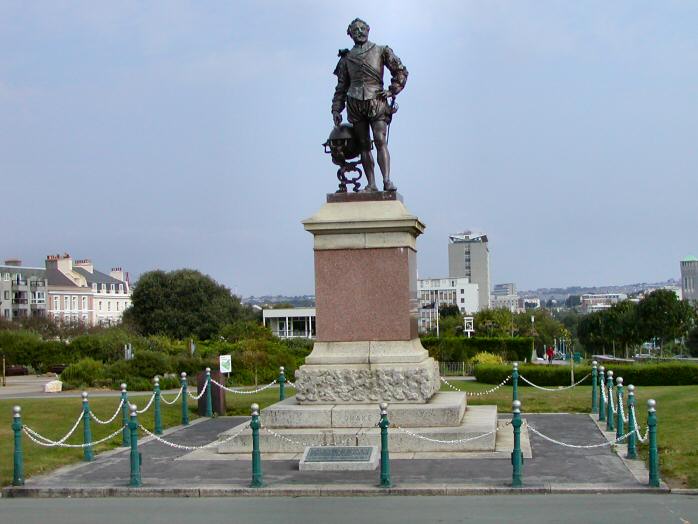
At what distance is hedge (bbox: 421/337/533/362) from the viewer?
52.4 meters

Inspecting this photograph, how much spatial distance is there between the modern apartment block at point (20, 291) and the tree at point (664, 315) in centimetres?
6856

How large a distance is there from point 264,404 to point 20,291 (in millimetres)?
98753

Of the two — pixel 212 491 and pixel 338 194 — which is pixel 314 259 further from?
pixel 212 491

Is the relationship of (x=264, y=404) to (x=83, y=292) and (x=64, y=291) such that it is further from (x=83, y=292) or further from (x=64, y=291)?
(x=83, y=292)

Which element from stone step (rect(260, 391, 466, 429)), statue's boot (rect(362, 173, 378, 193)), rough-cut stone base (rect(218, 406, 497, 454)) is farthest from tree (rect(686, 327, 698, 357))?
rough-cut stone base (rect(218, 406, 497, 454))

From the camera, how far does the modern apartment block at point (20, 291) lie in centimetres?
11494

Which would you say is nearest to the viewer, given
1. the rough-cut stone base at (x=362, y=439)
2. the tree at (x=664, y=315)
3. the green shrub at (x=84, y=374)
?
the rough-cut stone base at (x=362, y=439)

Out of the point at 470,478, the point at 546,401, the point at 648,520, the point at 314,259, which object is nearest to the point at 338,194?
the point at 314,259

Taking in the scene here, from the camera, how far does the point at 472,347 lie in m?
54.6

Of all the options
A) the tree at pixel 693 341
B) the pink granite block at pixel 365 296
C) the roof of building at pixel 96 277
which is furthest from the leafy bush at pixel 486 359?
the roof of building at pixel 96 277

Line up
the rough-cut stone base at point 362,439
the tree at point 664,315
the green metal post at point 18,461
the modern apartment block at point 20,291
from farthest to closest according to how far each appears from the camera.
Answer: the modern apartment block at point 20,291 → the tree at point 664,315 → the rough-cut stone base at point 362,439 → the green metal post at point 18,461

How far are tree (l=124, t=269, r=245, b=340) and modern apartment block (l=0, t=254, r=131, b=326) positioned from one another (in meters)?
18.9

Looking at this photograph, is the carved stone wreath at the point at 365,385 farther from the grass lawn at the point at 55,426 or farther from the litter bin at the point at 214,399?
the litter bin at the point at 214,399

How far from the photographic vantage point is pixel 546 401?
83.5ft
